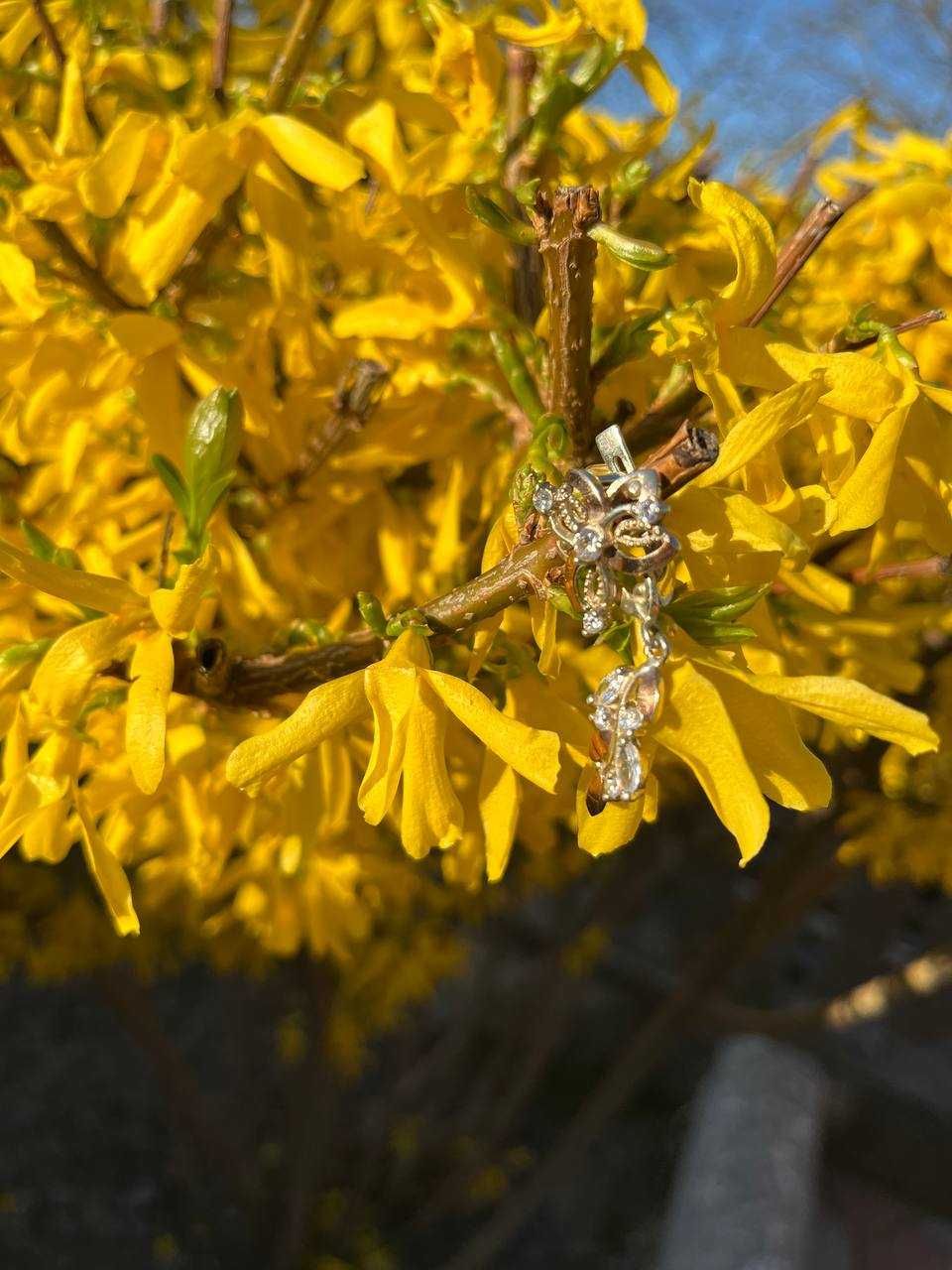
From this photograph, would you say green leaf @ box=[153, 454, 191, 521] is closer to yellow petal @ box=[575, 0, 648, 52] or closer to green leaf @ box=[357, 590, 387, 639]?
green leaf @ box=[357, 590, 387, 639]

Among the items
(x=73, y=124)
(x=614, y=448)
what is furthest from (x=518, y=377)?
(x=73, y=124)

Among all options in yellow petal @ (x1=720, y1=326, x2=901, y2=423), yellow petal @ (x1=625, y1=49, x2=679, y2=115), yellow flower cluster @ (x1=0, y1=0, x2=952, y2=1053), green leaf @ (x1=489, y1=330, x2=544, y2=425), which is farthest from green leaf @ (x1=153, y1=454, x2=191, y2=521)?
yellow petal @ (x1=625, y1=49, x2=679, y2=115)

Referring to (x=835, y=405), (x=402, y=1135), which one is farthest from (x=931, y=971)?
(x=835, y=405)

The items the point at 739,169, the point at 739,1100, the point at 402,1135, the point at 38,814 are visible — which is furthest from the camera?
the point at 402,1135

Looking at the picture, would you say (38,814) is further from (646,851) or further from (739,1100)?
(739,1100)

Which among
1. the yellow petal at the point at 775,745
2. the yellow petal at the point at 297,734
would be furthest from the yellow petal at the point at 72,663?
the yellow petal at the point at 775,745

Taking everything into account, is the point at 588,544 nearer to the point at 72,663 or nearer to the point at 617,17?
the point at 72,663

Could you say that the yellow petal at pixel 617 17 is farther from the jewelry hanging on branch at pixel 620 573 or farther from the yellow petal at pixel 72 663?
the yellow petal at pixel 72 663
